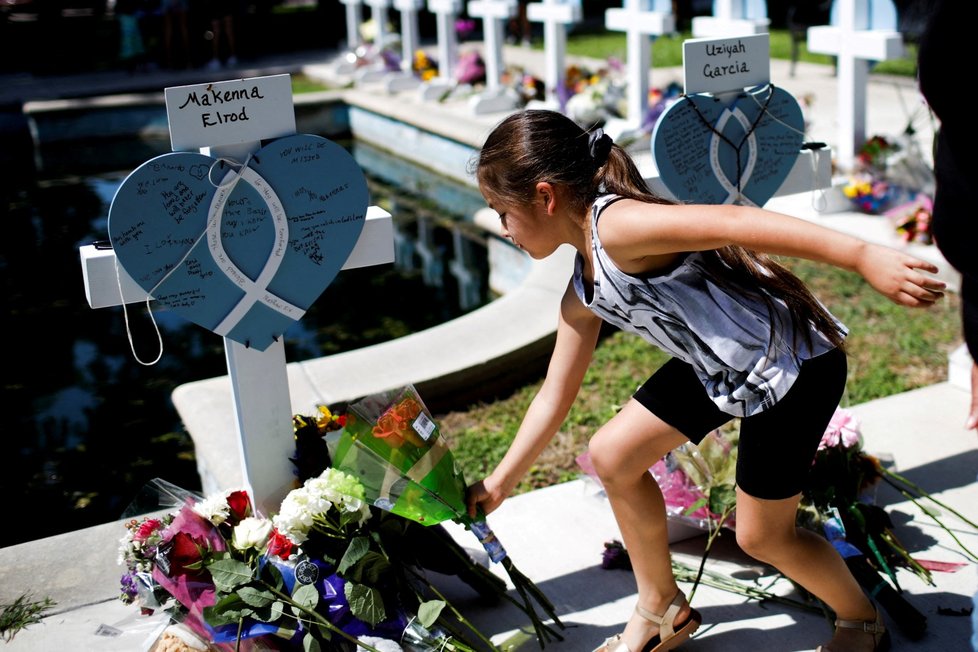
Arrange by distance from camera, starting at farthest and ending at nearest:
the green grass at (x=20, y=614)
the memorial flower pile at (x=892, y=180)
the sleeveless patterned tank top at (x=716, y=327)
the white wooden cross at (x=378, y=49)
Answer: the white wooden cross at (x=378, y=49)
the memorial flower pile at (x=892, y=180)
the green grass at (x=20, y=614)
the sleeveless patterned tank top at (x=716, y=327)

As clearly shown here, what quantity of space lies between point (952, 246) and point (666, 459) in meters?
1.32

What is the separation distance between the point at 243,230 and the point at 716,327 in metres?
1.03

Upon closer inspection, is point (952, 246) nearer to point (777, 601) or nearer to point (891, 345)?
point (777, 601)

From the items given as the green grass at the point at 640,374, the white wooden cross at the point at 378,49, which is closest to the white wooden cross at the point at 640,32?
the green grass at the point at 640,374

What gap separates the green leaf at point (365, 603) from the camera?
2.24 metres

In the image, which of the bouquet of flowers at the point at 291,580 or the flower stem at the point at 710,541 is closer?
the bouquet of flowers at the point at 291,580

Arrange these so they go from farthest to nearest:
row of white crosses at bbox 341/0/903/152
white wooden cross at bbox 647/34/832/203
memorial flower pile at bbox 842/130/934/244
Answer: row of white crosses at bbox 341/0/903/152 < memorial flower pile at bbox 842/130/934/244 < white wooden cross at bbox 647/34/832/203

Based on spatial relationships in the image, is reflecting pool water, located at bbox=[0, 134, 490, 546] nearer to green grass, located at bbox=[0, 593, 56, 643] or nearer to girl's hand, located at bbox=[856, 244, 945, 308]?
green grass, located at bbox=[0, 593, 56, 643]

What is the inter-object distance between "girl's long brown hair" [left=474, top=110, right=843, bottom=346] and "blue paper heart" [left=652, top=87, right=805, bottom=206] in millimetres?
784

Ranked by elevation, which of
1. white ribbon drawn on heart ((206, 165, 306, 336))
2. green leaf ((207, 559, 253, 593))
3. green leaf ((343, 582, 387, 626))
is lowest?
green leaf ((343, 582, 387, 626))

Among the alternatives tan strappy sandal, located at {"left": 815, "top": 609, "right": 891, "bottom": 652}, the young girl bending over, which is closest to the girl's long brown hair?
the young girl bending over

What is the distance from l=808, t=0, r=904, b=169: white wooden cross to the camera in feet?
19.0

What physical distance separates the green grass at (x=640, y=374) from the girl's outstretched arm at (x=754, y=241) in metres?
1.41

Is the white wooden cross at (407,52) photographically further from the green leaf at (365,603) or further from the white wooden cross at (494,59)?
the green leaf at (365,603)
